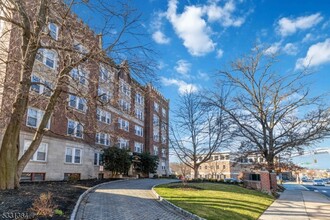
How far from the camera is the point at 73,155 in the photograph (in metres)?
27.0

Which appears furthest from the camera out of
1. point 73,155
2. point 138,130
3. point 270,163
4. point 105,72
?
point 138,130

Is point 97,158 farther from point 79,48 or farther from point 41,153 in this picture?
point 79,48

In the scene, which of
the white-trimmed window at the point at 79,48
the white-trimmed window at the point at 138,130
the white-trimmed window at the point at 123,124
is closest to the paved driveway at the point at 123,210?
the white-trimmed window at the point at 79,48

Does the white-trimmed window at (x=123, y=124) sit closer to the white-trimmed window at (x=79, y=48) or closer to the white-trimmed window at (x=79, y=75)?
the white-trimmed window at (x=79, y=75)

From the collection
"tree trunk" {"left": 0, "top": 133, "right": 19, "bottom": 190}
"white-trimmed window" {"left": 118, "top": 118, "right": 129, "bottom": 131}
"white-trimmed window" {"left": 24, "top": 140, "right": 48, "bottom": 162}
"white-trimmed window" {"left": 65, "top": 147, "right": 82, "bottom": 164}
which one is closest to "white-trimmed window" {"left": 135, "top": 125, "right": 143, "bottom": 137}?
"white-trimmed window" {"left": 118, "top": 118, "right": 129, "bottom": 131}

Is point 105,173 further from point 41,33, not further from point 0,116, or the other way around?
point 41,33

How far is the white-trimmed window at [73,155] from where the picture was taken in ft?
86.2

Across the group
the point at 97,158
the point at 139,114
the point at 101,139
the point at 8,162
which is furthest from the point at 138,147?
the point at 8,162

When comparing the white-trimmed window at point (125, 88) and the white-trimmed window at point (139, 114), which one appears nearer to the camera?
the white-trimmed window at point (125, 88)

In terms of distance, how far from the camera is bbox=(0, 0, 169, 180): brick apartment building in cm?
1222

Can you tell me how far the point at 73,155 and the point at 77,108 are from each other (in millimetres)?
4716

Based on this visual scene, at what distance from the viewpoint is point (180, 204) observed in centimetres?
1180

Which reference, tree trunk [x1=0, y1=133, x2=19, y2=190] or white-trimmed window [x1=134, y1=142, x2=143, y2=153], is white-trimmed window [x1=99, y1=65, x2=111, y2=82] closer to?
tree trunk [x1=0, y1=133, x2=19, y2=190]

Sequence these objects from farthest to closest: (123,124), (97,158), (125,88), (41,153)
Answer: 1. (123,124)
2. (97,158)
3. (41,153)
4. (125,88)
